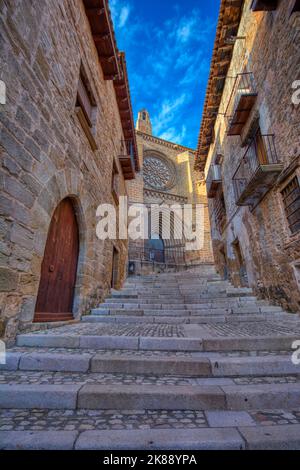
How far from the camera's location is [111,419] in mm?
1544

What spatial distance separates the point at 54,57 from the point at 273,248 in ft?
19.9

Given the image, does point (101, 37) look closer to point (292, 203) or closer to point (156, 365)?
point (292, 203)

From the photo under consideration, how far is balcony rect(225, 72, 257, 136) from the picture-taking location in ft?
20.1

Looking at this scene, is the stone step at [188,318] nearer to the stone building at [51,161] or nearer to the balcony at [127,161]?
the stone building at [51,161]

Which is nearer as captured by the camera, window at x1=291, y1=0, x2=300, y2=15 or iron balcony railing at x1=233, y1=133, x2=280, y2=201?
window at x1=291, y1=0, x2=300, y2=15

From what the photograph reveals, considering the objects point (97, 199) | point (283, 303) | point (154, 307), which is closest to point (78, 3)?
point (97, 199)

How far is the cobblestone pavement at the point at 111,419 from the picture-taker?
1449mm

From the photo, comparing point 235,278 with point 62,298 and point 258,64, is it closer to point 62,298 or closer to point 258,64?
point 62,298

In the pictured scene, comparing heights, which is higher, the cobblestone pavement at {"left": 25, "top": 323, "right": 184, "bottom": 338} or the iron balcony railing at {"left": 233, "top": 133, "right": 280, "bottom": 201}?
the iron balcony railing at {"left": 233, "top": 133, "right": 280, "bottom": 201}

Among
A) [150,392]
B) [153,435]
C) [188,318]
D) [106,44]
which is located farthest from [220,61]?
[153,435]

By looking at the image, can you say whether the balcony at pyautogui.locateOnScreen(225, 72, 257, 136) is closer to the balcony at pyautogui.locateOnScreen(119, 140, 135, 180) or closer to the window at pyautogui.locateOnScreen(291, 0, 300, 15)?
the window at pyautogui.locateOnScreen(291, 0, 300, 15)

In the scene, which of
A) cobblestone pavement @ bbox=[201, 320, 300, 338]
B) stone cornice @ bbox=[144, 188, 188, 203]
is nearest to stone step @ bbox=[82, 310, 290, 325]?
cobblestone pavement @ bbox=[201, 320, 300, 338]

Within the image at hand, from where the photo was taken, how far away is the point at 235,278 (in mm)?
7609

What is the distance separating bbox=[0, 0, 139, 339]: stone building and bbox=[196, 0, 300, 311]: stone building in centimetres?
406
